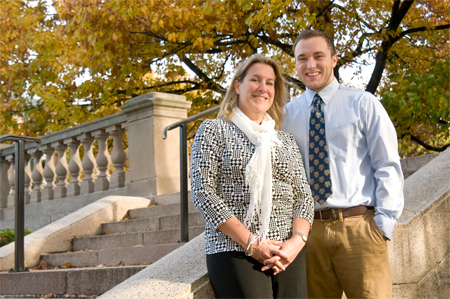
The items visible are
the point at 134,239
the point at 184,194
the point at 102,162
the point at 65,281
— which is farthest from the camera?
the point at 102,162

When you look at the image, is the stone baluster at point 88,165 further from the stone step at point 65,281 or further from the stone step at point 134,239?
the stone step at point 65,281

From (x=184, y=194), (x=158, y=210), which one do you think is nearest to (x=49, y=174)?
(x=158, y=210)

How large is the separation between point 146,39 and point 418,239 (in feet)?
24.5

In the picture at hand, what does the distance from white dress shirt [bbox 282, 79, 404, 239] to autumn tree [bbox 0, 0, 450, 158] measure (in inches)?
184

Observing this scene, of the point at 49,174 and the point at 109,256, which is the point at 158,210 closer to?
the point at 109,256

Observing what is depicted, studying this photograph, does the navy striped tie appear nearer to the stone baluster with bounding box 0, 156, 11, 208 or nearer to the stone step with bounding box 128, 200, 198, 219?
the stone step with bounding box 128, 200, 198, 219

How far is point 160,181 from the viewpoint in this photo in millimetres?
7289

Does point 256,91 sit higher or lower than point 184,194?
higher

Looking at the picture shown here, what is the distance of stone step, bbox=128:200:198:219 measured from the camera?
20.8 ft

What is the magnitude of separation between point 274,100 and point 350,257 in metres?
0.99

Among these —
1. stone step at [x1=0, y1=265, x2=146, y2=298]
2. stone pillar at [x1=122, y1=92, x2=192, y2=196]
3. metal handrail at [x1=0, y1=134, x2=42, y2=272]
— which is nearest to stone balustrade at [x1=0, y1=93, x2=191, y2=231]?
stone pillar at [x1=122, y1=92, x2=192, y2=196]

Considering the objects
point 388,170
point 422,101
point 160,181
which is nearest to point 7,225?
point 160,181

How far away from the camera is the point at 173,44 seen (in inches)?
387

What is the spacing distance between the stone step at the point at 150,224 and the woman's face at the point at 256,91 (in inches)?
131
